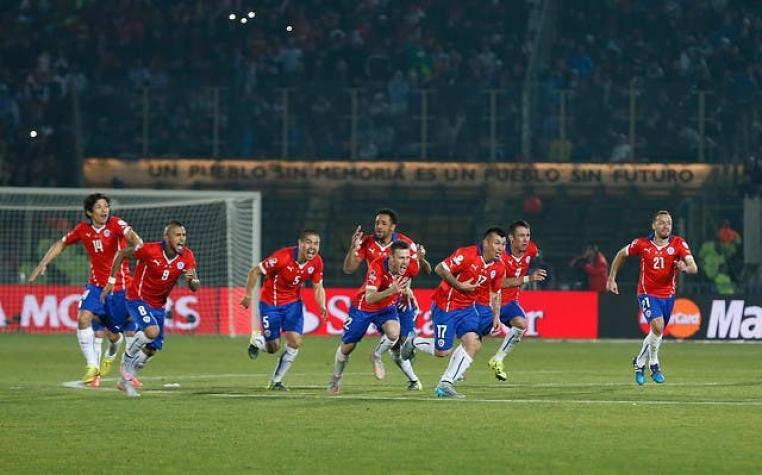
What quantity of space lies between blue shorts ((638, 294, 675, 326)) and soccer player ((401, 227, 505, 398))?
361 cm

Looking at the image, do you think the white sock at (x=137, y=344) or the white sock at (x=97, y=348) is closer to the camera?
the white sock at (x=137, y=344)

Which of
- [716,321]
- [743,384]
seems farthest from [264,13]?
[743,384]

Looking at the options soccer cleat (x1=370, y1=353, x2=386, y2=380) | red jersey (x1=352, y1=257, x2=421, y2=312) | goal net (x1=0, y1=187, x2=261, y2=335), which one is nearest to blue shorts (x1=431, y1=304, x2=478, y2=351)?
red jersey (x1=352, y1=257, x2=421, y2=312)

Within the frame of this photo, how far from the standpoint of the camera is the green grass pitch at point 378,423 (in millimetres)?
10594

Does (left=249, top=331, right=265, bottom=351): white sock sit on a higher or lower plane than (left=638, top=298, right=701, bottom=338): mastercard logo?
higher

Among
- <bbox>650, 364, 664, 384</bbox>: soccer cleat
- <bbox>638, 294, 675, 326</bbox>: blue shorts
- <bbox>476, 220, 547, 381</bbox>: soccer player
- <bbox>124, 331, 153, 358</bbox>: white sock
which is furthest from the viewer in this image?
<bbox>638, 294, 675, 326</bbox>: blue shorts

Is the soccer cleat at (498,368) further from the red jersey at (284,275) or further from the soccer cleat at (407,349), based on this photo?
the red jersey at (284,275)

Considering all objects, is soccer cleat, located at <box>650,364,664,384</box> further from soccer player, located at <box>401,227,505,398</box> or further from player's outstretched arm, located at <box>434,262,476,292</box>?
player's outstretched arm, located at <box>434,262,476,292</box>

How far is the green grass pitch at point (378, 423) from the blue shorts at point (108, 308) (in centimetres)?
72

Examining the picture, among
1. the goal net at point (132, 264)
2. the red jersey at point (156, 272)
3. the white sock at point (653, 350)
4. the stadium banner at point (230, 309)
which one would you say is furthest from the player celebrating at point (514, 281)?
the stadium banner at point (230, 309)

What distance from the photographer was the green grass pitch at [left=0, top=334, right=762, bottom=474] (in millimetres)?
10594

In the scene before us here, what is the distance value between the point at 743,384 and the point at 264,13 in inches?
777

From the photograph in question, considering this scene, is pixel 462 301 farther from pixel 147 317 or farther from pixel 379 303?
pixel 147 317

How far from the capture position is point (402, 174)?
32.5m
